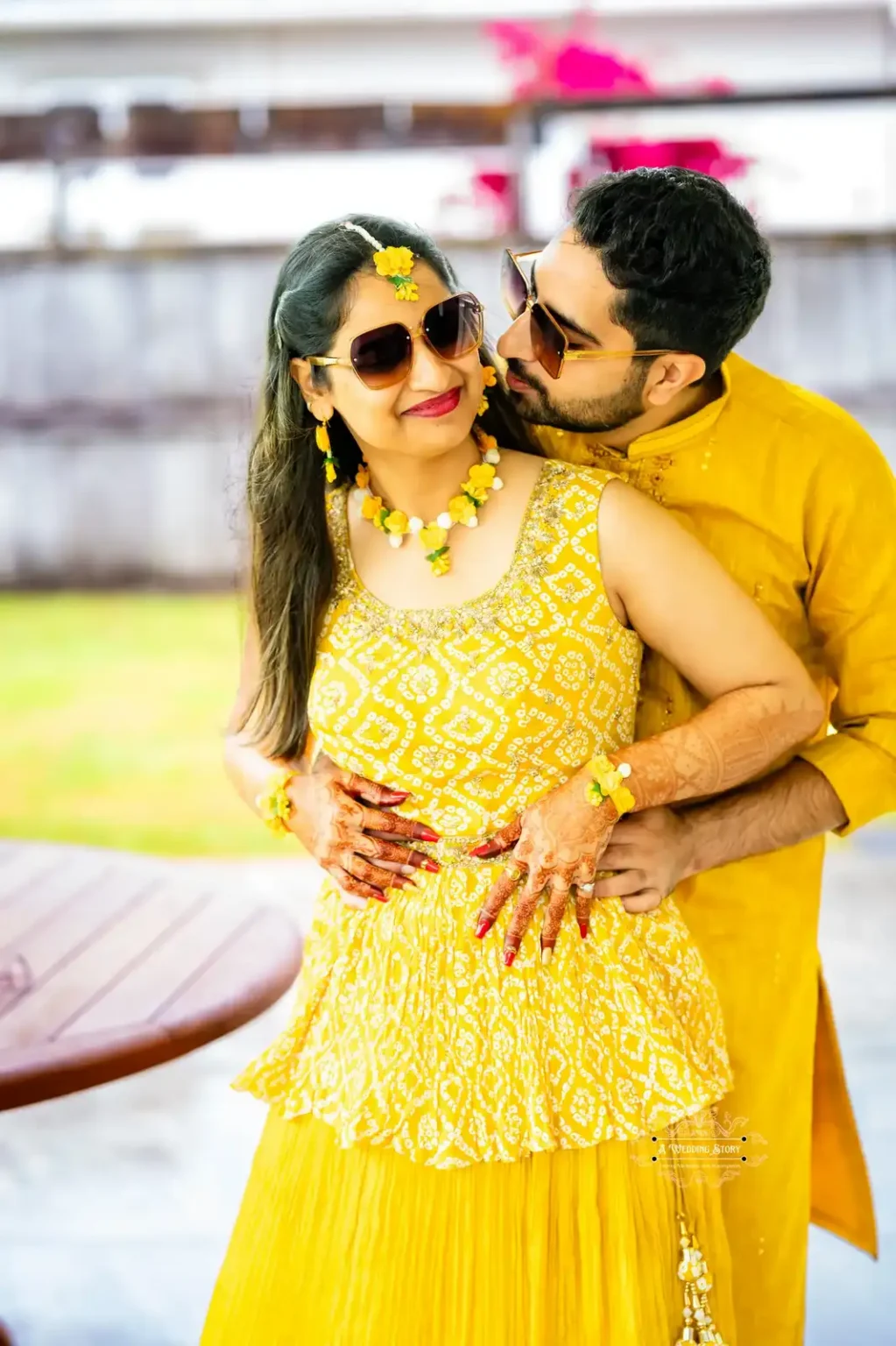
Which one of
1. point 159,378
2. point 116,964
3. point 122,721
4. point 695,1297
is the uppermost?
point 159,378

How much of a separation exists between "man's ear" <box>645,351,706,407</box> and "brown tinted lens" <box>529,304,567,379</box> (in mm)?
110

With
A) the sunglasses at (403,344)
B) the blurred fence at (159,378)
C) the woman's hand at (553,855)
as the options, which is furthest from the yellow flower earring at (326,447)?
the blurred fence at (159,378)

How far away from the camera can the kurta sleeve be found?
1.67m

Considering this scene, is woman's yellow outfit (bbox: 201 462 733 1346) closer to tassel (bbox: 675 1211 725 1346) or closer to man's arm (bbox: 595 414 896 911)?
tassel (bbox: 675 1211 725 1346)

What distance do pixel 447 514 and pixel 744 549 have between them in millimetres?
372

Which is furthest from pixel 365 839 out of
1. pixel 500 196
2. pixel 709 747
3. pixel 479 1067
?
pixel 500 196

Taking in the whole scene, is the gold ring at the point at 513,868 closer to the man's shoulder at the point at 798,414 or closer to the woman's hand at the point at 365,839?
the woman's hand at the point at 365,839

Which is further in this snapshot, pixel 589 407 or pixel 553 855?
pixel 589 407

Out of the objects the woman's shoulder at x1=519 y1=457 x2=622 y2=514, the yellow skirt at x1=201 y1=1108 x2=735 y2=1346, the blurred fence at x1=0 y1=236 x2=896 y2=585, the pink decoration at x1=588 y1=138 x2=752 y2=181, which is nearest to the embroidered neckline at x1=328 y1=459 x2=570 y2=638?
the woman's shoulder at x1=519 y1=457 x2=622 y2=514

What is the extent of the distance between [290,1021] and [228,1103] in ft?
6.51

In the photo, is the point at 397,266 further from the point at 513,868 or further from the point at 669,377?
the point at 513,868

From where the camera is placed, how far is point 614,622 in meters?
1.54

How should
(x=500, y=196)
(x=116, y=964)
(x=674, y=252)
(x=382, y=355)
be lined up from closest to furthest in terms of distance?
1. (x=382, y=355)
2. (x=674, y=252)
3. (x=116, y=964)
4. (x=500, y=196)

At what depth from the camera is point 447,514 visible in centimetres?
157
